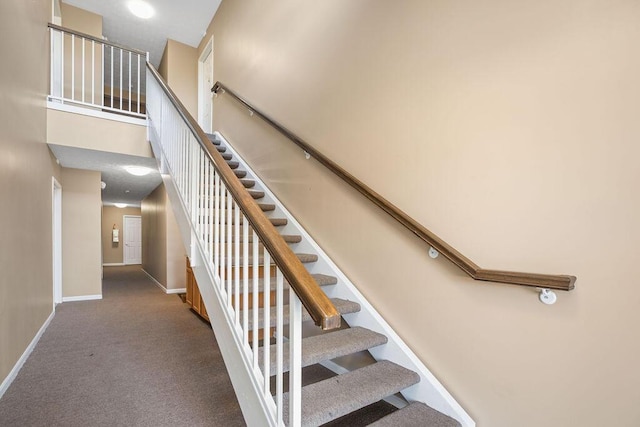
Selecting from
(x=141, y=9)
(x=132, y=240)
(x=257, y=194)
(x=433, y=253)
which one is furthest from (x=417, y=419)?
(x=132, y=240)

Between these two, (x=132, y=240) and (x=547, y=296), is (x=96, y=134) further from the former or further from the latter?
(x=132, y=240)

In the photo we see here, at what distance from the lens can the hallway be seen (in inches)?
72.6

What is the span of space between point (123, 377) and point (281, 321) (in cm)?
195

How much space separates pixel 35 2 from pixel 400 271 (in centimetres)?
423

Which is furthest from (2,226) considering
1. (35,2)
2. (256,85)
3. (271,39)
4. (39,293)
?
(271,39)

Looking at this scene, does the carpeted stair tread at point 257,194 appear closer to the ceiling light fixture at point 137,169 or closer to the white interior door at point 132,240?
the ceiling light fixture at point 137,169

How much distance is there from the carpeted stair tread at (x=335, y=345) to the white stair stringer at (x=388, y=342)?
6cm

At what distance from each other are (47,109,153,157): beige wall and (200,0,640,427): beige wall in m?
2.89

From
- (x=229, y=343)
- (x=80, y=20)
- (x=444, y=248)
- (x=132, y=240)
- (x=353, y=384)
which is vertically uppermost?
(x=80, y=20)

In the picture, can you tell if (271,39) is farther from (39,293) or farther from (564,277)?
(39,293)

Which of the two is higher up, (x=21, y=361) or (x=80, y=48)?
(x=80, y=48)

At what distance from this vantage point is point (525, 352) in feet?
4.31

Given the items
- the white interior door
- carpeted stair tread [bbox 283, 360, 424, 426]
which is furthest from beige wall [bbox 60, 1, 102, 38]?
the white interior door

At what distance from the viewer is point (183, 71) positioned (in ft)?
18.6
